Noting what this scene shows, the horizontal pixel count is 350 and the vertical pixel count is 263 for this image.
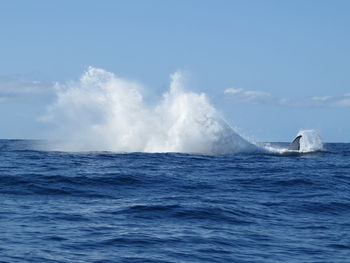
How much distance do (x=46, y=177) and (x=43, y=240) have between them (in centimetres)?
1133

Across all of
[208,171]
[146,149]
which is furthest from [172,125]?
[208,171]

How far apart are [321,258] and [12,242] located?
6.96 metres

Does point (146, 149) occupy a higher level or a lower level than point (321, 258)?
higher

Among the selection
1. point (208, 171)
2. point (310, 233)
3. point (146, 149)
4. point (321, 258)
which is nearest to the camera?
point (321, 258)

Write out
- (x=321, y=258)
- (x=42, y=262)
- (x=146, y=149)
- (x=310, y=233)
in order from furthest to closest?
(x=146, y=149), (x=310, y=233), (x=321, y=258), (x=42, y=262)

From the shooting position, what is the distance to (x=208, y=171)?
29.4 m

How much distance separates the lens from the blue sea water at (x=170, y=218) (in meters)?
12.0

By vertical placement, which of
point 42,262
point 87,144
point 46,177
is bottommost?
point 42,262

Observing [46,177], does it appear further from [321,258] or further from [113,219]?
[321,258]

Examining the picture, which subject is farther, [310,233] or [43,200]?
[43,200]

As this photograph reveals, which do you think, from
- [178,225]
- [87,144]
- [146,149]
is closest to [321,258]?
[178,225]

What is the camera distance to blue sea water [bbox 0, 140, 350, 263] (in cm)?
1198

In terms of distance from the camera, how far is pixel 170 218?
15.7 meters

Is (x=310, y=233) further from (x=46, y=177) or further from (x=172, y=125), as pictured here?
(x=172, y=125)
